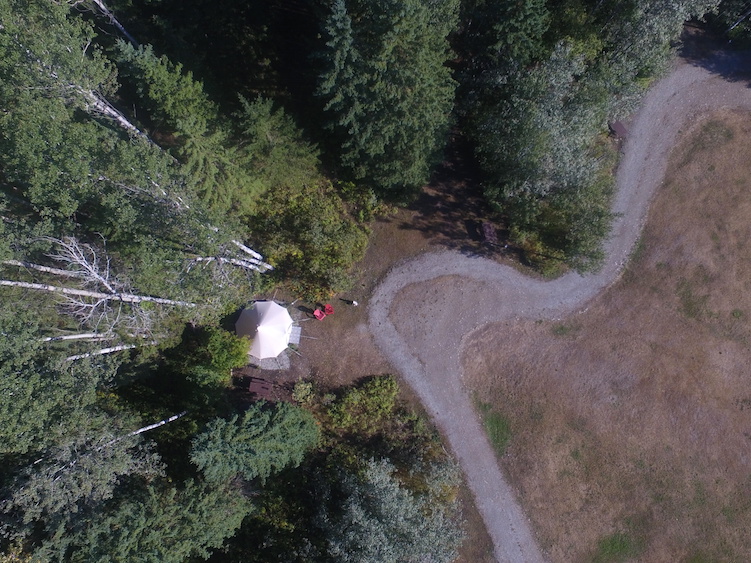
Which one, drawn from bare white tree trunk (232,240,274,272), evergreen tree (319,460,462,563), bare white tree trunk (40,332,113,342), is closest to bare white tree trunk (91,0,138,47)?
bare white tree trunk (232,240,274,272)

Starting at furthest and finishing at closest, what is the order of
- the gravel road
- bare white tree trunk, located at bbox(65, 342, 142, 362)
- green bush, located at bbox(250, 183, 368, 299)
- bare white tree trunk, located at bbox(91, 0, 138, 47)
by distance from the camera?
1. the gravel road
2. green bush, located at bbox(250, 183, 368, 299)
3. bare white tree trunk, located at bbox(91, 0, 138, 47)
4. bare white tree trunk, located at bbox(65, 342, 142, 362)

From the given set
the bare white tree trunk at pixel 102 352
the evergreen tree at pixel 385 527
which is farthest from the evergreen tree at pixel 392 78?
the evergreen tree at pixel 385 527

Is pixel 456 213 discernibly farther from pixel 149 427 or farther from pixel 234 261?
pixel 149 427

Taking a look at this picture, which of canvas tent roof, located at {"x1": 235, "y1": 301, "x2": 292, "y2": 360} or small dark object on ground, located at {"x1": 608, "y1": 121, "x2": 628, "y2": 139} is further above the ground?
small dark object on ground, located at {"x1": 608, "y1": 121, "x2": 628, "y2": 139}

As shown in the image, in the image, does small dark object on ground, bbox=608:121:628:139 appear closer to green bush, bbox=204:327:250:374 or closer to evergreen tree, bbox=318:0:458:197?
evergreen tree, bbox=318:0:458:197

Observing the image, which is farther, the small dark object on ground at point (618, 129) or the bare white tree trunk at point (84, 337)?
the small dark object on ground at point (618, 129)

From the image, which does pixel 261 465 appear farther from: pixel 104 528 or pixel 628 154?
pixel 628 154

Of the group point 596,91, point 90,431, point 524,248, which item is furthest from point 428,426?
point 596,91

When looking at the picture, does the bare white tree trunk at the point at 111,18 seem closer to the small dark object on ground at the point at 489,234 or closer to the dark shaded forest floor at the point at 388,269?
the dark shaded forest floor at the point at 388,269
